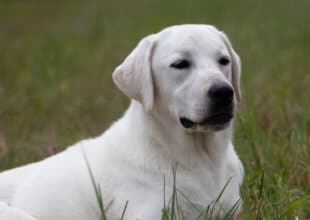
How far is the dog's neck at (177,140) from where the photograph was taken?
Answer: 4.20m

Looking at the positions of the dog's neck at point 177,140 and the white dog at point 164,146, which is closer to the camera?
the white dog at point 164,146

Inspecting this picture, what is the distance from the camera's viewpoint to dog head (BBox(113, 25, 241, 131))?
13.2 ft

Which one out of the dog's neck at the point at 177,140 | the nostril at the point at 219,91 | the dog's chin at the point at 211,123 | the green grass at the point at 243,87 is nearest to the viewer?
the nostril at the point at 219,91

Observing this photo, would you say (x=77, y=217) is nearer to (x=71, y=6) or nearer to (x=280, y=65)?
(x=280, y=65)

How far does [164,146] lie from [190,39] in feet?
2.07

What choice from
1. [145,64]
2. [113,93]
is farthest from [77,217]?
[113,93]

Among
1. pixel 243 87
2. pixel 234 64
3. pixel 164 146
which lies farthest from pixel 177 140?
pixel 243 87

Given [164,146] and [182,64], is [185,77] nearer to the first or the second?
[182,64]

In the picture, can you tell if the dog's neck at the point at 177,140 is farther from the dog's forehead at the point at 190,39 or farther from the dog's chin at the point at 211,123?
the dog's forehead at the point at 190,39

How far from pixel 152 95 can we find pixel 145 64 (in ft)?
0.70

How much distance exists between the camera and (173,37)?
14.1 ft

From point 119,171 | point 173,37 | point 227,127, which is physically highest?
point 173,37

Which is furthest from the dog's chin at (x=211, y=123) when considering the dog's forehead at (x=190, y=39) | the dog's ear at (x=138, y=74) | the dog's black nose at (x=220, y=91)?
the dog's forehead at (x=190, y=39)

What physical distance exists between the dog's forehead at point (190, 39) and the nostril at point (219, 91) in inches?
13.7
